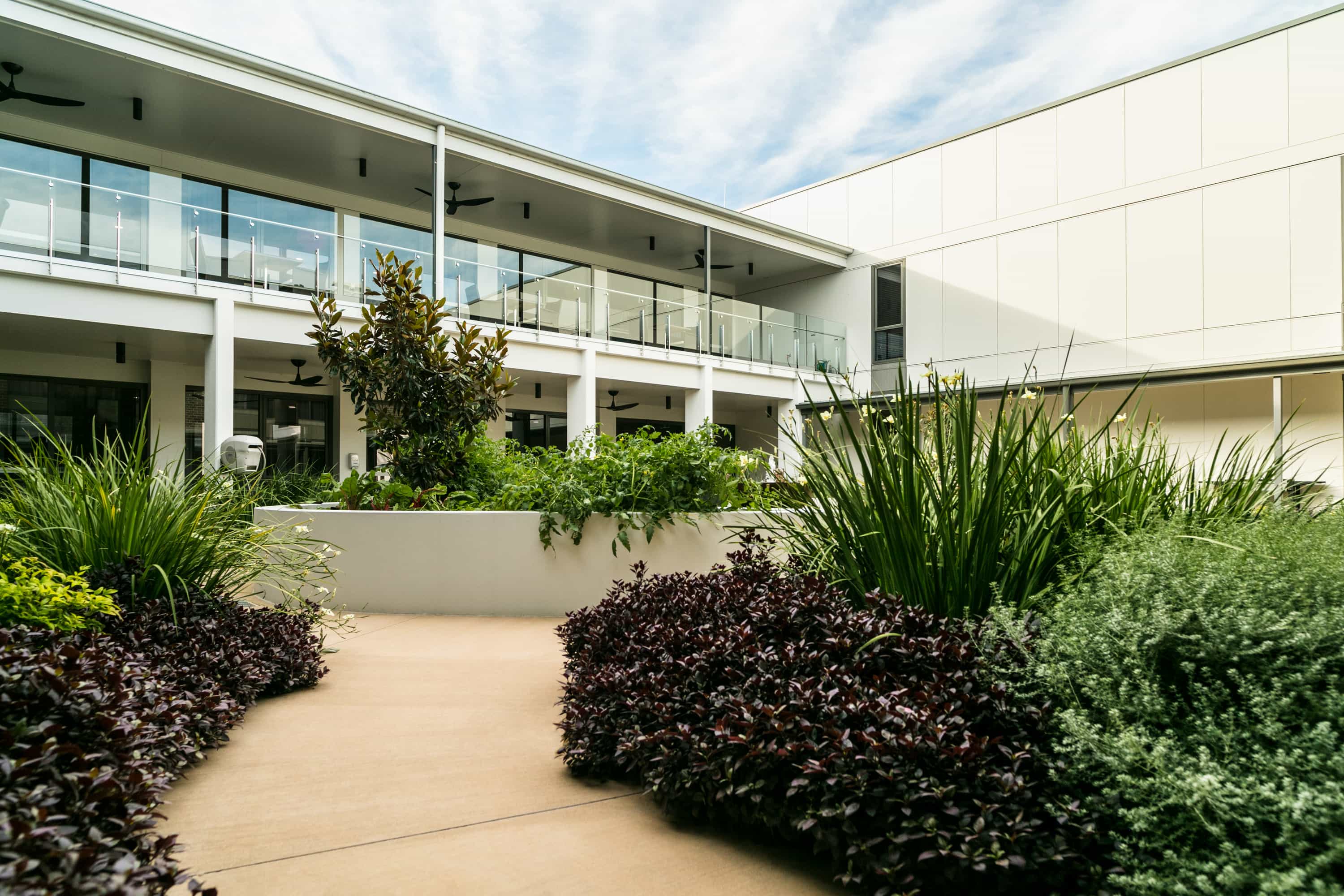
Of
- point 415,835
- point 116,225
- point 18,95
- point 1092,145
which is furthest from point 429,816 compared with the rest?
point 1092,145

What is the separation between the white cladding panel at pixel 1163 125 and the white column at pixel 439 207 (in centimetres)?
1200

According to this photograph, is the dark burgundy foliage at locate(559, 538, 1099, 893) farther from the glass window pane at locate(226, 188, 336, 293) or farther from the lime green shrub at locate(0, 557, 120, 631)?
the glass window pane at locate(226, 188, 336, 293)

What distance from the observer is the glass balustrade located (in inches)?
351

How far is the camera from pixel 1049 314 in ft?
49.0

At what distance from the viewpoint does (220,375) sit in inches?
377

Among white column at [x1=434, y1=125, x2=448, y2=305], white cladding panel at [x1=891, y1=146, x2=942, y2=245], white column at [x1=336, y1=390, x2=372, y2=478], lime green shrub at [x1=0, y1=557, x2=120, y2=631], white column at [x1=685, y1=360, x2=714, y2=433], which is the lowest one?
lime green shrub at [x1=0, y1=557, x2=120, y2=631]

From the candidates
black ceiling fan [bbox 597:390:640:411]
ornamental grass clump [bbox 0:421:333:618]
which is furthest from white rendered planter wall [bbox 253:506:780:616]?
black ceiling fan [bbox 597:390:640:411]

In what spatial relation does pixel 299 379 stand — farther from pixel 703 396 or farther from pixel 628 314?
pixel 703 396

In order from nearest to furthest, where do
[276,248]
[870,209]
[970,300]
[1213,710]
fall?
[1213,710], [276,248], [970,300], [870,209]

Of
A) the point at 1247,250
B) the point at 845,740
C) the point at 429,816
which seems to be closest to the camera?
the point at 845,740

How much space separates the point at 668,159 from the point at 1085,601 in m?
54.2

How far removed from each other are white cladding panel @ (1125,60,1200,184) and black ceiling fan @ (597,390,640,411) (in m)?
10.7

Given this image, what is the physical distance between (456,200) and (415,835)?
13.4m

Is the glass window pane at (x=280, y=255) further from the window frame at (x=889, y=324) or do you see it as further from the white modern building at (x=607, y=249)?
the window frame at (x=889, y=324)
